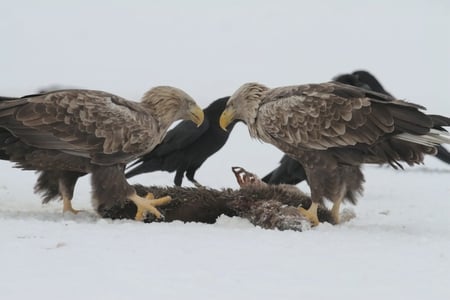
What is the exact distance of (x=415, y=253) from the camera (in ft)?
15.5

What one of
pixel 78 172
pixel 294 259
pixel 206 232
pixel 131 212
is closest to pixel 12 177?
pixel 78 172

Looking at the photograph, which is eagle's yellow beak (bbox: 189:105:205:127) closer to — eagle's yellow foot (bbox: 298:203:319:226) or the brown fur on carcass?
the brown fur on carcass

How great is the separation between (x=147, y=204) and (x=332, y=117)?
1789 mm

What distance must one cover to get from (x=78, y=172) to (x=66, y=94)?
31.7 inches

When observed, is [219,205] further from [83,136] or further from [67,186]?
[67,186]

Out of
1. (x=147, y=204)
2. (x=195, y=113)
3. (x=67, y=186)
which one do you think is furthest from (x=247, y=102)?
(x=67, y=186)

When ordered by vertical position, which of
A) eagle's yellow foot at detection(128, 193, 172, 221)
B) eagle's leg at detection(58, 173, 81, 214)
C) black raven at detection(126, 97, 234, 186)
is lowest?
black raven at detection(126, 97, 234, 186)

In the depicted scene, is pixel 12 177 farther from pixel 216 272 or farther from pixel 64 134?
pixel 216 272

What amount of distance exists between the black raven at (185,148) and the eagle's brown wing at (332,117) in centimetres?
314

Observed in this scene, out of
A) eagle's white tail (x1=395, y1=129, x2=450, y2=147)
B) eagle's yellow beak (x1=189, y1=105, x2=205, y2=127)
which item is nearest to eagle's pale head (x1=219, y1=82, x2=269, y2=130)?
eagle's yellow beak (x1=189, y1=105, x2=205, y2=127)

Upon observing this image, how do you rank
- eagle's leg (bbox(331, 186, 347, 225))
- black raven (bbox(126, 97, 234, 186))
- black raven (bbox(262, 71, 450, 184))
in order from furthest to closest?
black raven (bbox(126, 97, 234, 186)), black raven (bbox(262, 71, 450, 184)), eagle's leg (bbox(331, 186, 347, 225))

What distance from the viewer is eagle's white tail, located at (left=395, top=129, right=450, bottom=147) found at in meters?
6.31

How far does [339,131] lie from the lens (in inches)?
259

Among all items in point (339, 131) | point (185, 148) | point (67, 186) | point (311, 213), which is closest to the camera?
point (311, 213)
